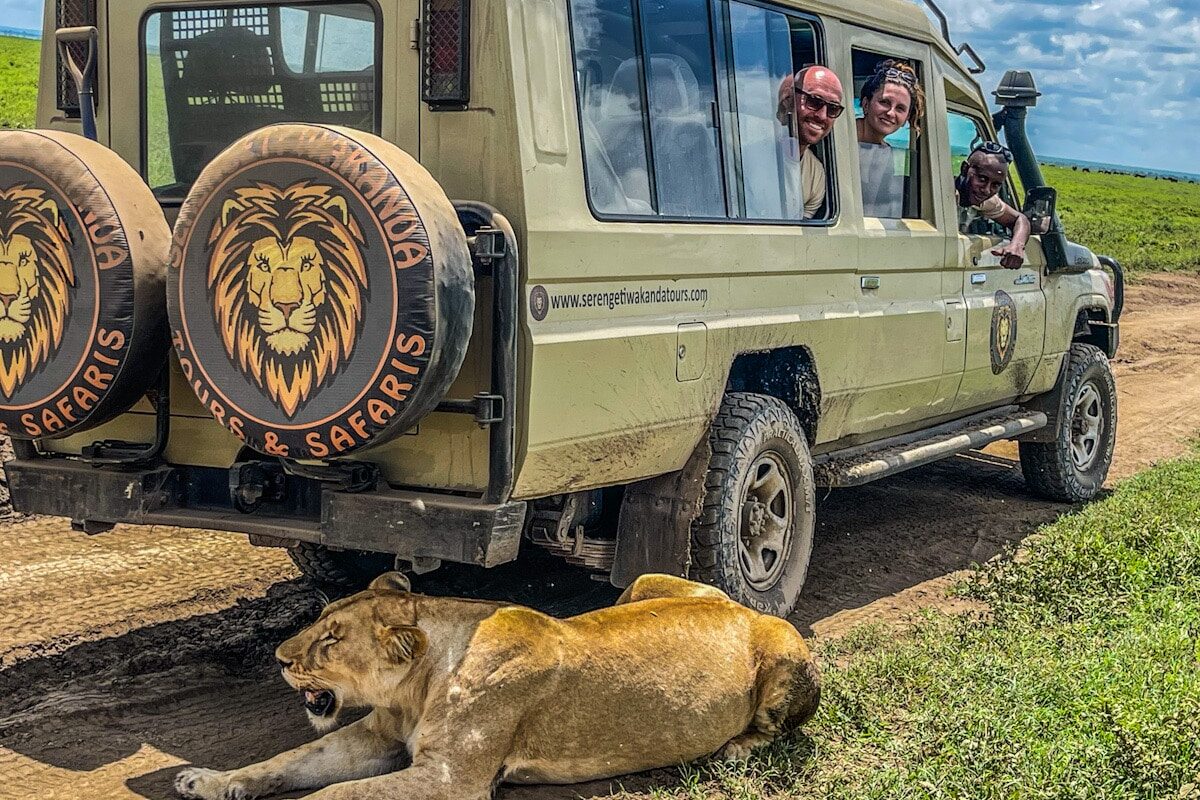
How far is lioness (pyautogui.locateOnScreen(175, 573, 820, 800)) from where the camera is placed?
3512mm

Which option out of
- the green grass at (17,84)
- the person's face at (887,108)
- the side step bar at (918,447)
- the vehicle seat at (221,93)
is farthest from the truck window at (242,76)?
the green grass at (17,84)

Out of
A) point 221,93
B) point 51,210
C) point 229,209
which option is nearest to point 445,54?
point 229,209

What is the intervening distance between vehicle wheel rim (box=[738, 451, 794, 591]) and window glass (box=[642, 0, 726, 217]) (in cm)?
99

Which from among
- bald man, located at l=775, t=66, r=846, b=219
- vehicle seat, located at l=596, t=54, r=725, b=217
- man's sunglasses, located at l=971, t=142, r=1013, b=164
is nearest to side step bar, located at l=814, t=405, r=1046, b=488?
bald man, located at l=775, t=66, r=846, b=219

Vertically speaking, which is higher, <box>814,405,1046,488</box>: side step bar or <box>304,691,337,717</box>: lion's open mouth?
<box>814,405,1046,488</box>: side step bar

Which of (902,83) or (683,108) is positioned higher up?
(902,83)

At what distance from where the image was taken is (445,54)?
3.96m

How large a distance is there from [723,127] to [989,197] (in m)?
2.38

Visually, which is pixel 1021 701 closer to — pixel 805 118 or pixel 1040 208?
pixel 805 118

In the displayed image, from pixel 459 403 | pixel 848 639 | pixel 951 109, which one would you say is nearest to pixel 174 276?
pixel 459 403

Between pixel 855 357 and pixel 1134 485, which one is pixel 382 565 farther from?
pixel 1134 485

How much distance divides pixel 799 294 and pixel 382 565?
1.99m

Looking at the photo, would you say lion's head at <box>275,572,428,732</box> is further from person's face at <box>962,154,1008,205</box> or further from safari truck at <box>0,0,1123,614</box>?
person's face at <box>962,154,1008,205</box>

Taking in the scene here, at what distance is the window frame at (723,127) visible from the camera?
418cm
